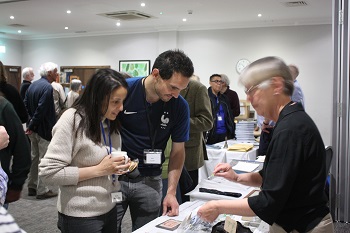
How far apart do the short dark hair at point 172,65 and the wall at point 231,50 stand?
19.6 ft

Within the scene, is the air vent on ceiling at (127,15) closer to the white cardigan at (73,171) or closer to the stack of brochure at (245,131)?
the stack of brochure at (245,131)

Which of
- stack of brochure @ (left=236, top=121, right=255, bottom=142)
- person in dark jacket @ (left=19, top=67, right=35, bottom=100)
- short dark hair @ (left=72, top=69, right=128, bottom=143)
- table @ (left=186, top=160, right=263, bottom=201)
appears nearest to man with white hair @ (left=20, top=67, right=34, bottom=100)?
person in dark jacket @ (left=19, top=67, right=35, bottom=100)

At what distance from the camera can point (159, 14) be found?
8.29 metres

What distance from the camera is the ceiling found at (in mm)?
7156

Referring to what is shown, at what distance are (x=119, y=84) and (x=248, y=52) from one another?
26.6 ft

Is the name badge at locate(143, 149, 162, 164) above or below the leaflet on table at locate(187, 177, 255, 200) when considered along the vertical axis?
above

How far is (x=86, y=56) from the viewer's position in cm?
1159

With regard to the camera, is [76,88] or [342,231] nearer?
[342,231]

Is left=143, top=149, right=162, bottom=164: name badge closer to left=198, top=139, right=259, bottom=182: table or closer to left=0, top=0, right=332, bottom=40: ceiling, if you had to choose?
left=198, top=139, right=259, bottom=182: table

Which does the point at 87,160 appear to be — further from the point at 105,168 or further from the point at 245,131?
the point at 245,131

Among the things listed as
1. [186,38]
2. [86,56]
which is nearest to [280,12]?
[186,38]

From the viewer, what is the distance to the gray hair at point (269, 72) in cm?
132

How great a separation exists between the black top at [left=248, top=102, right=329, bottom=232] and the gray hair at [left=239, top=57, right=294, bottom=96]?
85mm

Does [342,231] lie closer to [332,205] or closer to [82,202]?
[332,205]
